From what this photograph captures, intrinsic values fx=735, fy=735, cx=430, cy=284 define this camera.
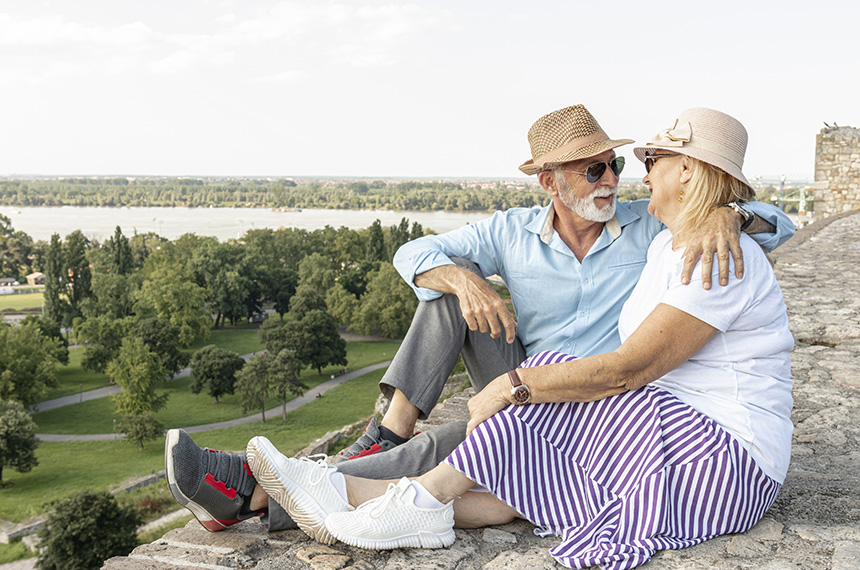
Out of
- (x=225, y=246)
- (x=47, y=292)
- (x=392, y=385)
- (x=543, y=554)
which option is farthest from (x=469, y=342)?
(x=225, y=246)

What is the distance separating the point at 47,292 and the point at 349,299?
1984 centimetres

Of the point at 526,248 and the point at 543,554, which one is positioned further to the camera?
the point at 526,248

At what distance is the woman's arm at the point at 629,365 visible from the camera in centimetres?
208

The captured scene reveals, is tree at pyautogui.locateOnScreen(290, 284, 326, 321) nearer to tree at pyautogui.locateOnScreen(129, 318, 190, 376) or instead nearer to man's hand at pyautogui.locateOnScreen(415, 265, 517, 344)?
tree at pyautogui.locateOnScreen(129, 318, 190, 376)

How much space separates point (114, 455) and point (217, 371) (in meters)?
7.14

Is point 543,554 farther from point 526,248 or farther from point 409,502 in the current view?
point 526,248

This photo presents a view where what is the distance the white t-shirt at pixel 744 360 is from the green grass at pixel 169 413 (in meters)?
34.3

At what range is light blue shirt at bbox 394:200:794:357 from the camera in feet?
10.1

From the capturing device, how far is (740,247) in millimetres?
2141

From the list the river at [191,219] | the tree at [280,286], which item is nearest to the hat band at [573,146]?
the tree at [280,286]

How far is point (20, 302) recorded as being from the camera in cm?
6450

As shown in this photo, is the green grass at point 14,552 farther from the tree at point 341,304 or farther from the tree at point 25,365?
the tree at point 341,304

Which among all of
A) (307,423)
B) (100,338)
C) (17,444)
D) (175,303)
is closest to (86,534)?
(17,444)

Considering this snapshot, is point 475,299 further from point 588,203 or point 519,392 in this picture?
point 588,203
